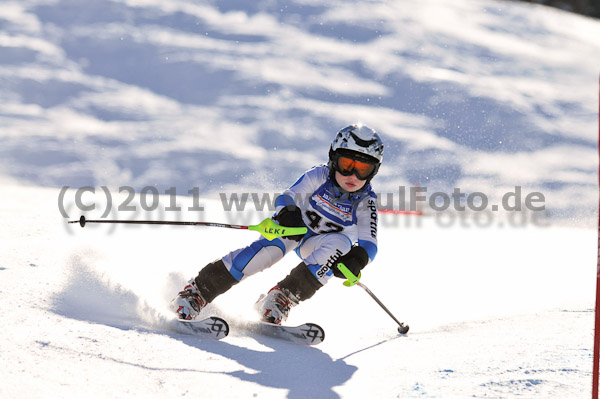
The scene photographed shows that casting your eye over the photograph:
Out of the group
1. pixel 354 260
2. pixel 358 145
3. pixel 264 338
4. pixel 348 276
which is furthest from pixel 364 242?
pixel 264 338

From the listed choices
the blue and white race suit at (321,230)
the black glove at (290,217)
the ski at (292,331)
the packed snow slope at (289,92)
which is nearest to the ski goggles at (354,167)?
the blue and white race suit at (321,230)

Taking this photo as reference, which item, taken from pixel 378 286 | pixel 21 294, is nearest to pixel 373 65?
pixel 378 286

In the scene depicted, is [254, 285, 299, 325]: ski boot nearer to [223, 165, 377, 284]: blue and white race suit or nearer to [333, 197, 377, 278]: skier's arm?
[223, 165, 377, 284]: blue and white race suit

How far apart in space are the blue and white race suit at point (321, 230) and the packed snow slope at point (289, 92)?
9956 millimetres

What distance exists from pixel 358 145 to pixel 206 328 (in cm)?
153

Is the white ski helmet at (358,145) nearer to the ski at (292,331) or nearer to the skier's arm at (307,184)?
the skier's arm at (307,184)

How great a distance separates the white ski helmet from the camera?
4090 mm

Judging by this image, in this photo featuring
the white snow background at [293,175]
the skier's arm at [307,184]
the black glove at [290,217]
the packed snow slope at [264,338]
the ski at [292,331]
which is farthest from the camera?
the skier's arm at [307,184]

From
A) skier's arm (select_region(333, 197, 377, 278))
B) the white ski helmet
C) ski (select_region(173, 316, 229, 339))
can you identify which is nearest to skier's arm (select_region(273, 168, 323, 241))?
the white ski helmet

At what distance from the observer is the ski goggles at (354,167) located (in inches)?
162

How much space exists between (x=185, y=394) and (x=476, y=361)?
4.93 feet

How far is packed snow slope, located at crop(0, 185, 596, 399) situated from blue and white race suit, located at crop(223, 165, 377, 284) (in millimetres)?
390

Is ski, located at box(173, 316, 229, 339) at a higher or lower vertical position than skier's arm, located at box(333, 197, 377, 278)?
lower

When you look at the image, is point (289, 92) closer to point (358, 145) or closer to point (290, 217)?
point (358, 145)
